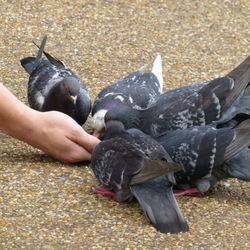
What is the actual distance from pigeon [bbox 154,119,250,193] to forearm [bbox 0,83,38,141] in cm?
93

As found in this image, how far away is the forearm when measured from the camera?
5.16m

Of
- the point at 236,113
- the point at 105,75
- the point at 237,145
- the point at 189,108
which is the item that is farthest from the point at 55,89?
the point at 237,145

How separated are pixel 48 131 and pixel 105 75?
179 cm

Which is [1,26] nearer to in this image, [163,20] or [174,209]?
[163,20]

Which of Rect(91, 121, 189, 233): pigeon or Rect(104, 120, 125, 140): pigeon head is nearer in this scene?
Rect(91, 121, 189, 233): pigeon

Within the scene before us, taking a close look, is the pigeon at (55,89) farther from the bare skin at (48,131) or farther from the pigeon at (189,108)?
the bare skin at (48,131)

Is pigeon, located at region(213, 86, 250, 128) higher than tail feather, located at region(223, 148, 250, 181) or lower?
higher

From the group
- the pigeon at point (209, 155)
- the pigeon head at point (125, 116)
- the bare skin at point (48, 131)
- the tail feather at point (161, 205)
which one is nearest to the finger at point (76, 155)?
the bare skin at point (48, 131)

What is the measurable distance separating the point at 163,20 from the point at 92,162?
11.2 ft

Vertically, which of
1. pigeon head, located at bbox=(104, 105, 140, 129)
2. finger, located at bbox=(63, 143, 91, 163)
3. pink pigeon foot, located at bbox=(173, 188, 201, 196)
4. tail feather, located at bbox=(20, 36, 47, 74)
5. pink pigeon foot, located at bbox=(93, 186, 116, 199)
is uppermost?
tail feather, located at bbox=(20, 36, 47, 74)

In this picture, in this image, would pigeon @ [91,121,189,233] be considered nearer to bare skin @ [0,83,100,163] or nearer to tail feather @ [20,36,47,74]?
bare skin @ [0,83,100,163]

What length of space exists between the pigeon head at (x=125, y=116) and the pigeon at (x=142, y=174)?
543 mm

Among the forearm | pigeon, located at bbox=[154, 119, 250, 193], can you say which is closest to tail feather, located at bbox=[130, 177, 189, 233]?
pigeon, located at bbox=[154, 119, 250, 193]

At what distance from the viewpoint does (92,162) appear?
499 centimetres
